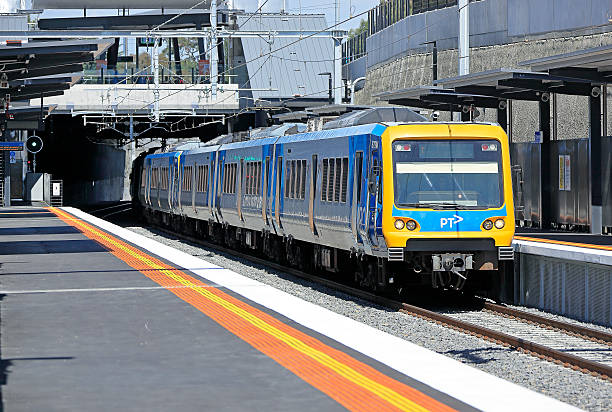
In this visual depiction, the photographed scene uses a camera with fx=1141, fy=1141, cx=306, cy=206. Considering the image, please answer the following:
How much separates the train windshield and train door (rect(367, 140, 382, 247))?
274 millimetres

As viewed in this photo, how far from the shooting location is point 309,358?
9352 mm

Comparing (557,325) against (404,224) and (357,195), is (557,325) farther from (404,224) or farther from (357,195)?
(357,195)

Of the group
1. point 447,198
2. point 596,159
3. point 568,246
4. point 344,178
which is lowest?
point 568,246

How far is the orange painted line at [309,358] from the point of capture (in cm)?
762

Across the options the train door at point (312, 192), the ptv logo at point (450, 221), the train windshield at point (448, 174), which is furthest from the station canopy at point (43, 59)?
the ptv logo at point (450, 221)

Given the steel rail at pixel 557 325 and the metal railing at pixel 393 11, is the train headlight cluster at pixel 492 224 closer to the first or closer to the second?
the steel rail at pixel 557 325

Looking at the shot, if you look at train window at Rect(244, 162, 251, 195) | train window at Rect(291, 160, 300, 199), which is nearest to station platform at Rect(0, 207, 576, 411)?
train window at Rect(291, 160, 300, 199)

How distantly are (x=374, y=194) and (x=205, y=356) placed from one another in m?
8.43

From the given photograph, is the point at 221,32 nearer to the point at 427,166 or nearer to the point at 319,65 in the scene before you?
the point at 319,65

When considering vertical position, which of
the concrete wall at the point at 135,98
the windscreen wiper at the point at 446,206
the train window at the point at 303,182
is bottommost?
the windscreen wiper at the point at 446,206

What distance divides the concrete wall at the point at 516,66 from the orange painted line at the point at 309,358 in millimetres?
22352

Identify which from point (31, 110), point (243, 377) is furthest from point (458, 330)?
point (31, 110)

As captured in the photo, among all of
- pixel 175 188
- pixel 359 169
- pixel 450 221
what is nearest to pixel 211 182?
pixel 175 188

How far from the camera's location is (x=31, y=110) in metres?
44.1
